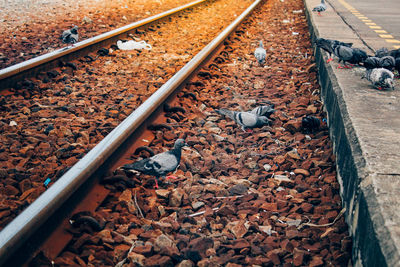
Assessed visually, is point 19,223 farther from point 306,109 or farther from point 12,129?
point 306,109

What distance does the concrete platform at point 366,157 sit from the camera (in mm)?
2143

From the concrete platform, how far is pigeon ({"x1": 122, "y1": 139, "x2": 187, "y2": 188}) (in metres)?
1.38

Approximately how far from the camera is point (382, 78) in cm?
445

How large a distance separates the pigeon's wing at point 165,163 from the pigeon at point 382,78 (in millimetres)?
2536

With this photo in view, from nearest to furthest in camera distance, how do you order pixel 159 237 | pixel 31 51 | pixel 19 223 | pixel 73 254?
pixel 19 223 < pixel 73 254 < pixel 159 237 < pixel 31 51

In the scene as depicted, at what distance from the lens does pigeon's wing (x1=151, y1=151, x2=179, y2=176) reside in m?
3.36

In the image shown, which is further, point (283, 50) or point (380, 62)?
point (283, 50)

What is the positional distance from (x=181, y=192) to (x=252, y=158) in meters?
0.94

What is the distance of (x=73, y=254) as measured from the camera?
2.54 metres

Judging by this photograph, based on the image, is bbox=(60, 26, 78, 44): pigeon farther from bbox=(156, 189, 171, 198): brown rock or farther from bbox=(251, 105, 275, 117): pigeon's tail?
bbox=(156, 189, 171, 198): brown rock

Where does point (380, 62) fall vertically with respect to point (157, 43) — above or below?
above

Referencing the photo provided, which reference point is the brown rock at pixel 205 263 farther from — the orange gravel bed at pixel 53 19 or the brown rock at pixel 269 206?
the orange gravel bed at pixel 53 19

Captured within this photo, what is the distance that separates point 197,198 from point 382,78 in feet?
8.61

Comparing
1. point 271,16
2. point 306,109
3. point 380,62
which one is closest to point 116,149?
point 306,109
